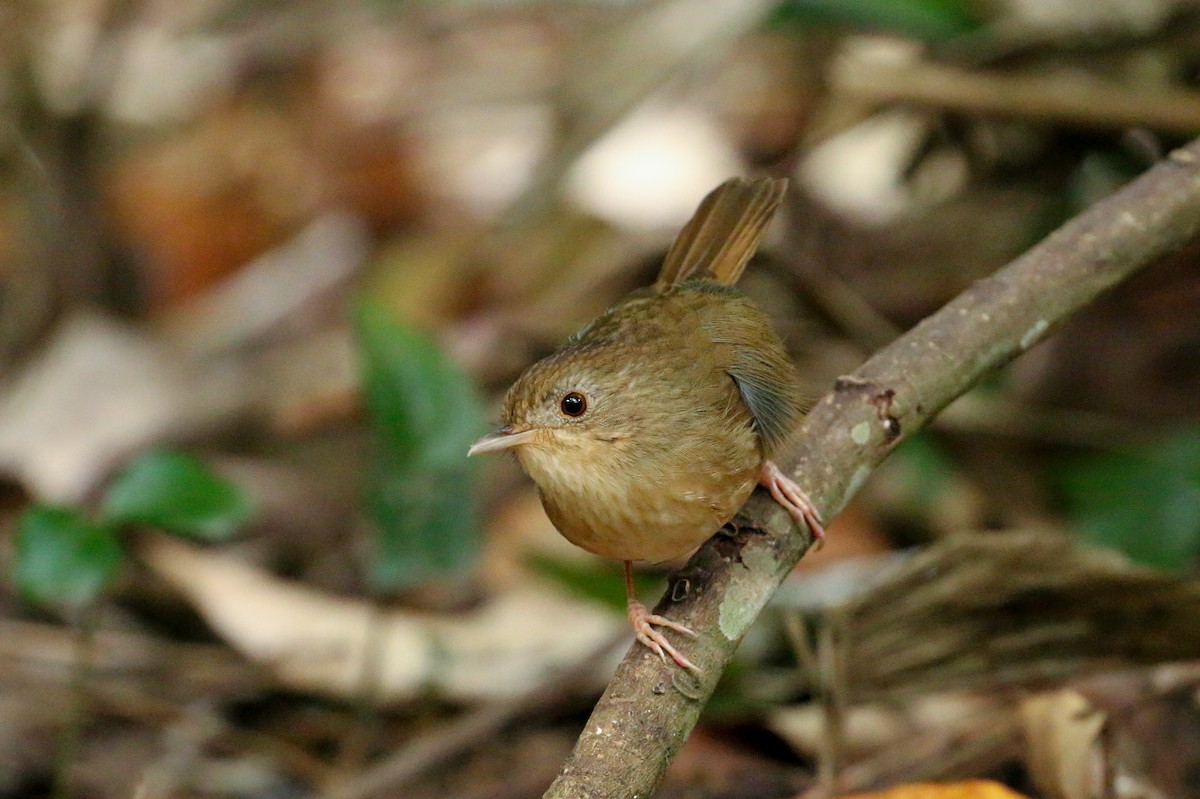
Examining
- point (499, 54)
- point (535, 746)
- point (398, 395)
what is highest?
point (499, 54)

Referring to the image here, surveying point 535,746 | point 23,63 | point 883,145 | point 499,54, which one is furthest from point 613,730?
point 499,54

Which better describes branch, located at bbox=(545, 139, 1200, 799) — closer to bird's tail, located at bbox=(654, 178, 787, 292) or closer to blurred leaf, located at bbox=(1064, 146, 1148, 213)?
bird's tail, located at bbox=(654, 178, 787, 292)

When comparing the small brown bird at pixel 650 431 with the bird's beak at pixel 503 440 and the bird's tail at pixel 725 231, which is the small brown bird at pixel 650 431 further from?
the bird's tail at pixel 725 231

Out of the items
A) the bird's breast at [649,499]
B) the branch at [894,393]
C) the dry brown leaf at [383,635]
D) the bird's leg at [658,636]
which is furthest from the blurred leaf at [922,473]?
the bird's leg at [658,636]

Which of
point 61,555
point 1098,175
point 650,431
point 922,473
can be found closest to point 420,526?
point 61,555

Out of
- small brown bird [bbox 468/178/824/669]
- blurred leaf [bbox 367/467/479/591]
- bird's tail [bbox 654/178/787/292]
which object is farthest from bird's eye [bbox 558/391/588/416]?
blurred leaf [bbox 367/467/479/591]

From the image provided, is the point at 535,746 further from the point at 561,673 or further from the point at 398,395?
the point at 398,395
